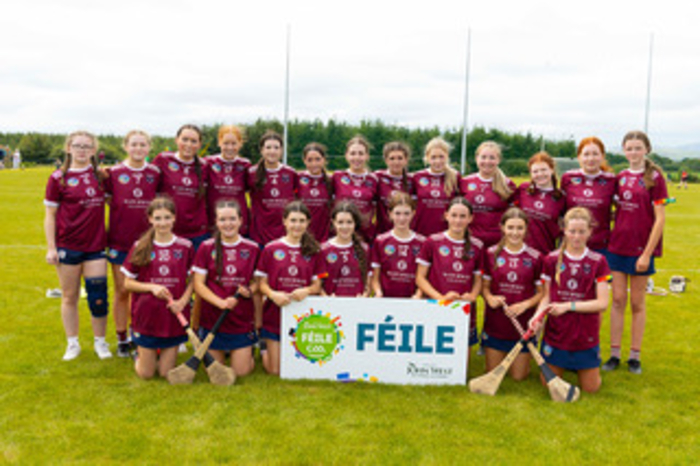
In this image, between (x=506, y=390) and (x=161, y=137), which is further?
(x=161, y=137)

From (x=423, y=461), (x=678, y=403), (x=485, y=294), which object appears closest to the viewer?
(x=423, y=461)

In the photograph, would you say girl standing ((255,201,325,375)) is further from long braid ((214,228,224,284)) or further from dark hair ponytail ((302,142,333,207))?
dark hair ponytail ((302,142,333,207))

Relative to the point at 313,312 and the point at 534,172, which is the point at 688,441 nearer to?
the point at 534,172

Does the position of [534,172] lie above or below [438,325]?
above

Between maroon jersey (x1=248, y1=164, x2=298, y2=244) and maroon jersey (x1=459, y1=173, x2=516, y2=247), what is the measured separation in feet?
5.15

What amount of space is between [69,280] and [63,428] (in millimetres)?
1476

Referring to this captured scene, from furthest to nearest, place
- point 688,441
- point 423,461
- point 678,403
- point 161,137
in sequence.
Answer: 1. point 161,137
2. point 678,403
3. point 688,441
4. point 423,461

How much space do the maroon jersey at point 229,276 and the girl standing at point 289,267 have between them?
0.35 ft

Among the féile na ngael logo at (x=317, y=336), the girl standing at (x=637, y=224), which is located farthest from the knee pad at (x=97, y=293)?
the girl standing at (x=637, y=224)

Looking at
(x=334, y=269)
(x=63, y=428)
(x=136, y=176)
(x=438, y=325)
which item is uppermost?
(x=136, y=176)

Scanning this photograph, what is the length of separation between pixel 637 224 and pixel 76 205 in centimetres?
428

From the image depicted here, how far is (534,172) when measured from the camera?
453 centimetres

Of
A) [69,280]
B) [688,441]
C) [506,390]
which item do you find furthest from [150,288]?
[688,441]

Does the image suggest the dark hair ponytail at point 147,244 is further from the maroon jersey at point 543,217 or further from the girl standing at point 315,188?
the maroon jersey at point 543,217
